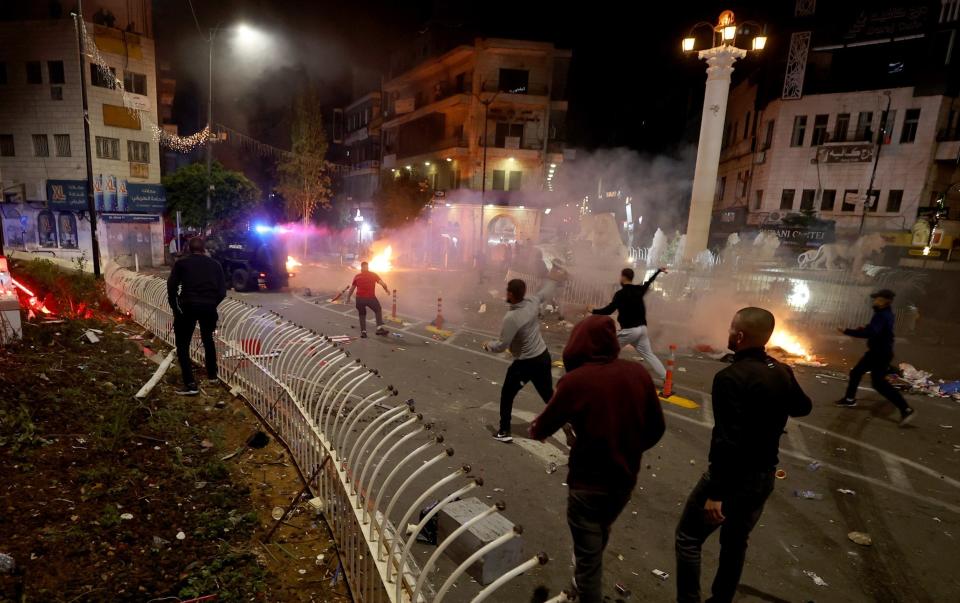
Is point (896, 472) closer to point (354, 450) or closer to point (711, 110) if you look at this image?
point (354, 450)

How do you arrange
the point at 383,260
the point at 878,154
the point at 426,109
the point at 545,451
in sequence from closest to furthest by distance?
the point at 545,451 < the point at 878,154 < the point at 383,260 < the point at 426,109

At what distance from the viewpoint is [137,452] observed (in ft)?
14.7

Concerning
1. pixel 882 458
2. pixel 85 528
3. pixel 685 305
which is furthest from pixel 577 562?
pixel 685 305

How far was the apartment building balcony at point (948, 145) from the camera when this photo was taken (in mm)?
25570

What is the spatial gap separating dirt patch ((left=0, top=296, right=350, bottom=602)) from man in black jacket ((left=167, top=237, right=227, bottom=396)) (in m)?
0.50

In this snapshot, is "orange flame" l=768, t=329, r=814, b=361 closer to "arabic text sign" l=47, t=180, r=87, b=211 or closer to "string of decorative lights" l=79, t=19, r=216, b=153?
"string of decorative lights" l=79, t=19, r=216, b=153

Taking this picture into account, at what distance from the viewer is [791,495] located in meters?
4.96

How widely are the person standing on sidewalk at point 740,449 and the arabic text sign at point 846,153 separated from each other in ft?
107

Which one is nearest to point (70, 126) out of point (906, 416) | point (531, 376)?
point (531, 376)

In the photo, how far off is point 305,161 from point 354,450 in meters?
36.4

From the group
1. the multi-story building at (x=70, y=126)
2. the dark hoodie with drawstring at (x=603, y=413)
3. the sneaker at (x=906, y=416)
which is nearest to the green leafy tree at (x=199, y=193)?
the multi-story building at (x=70, y=126)

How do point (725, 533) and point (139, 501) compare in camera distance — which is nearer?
point (725, 533)

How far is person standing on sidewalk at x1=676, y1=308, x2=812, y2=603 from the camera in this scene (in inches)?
113

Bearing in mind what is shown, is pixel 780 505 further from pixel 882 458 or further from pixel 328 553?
pixel 328 553
